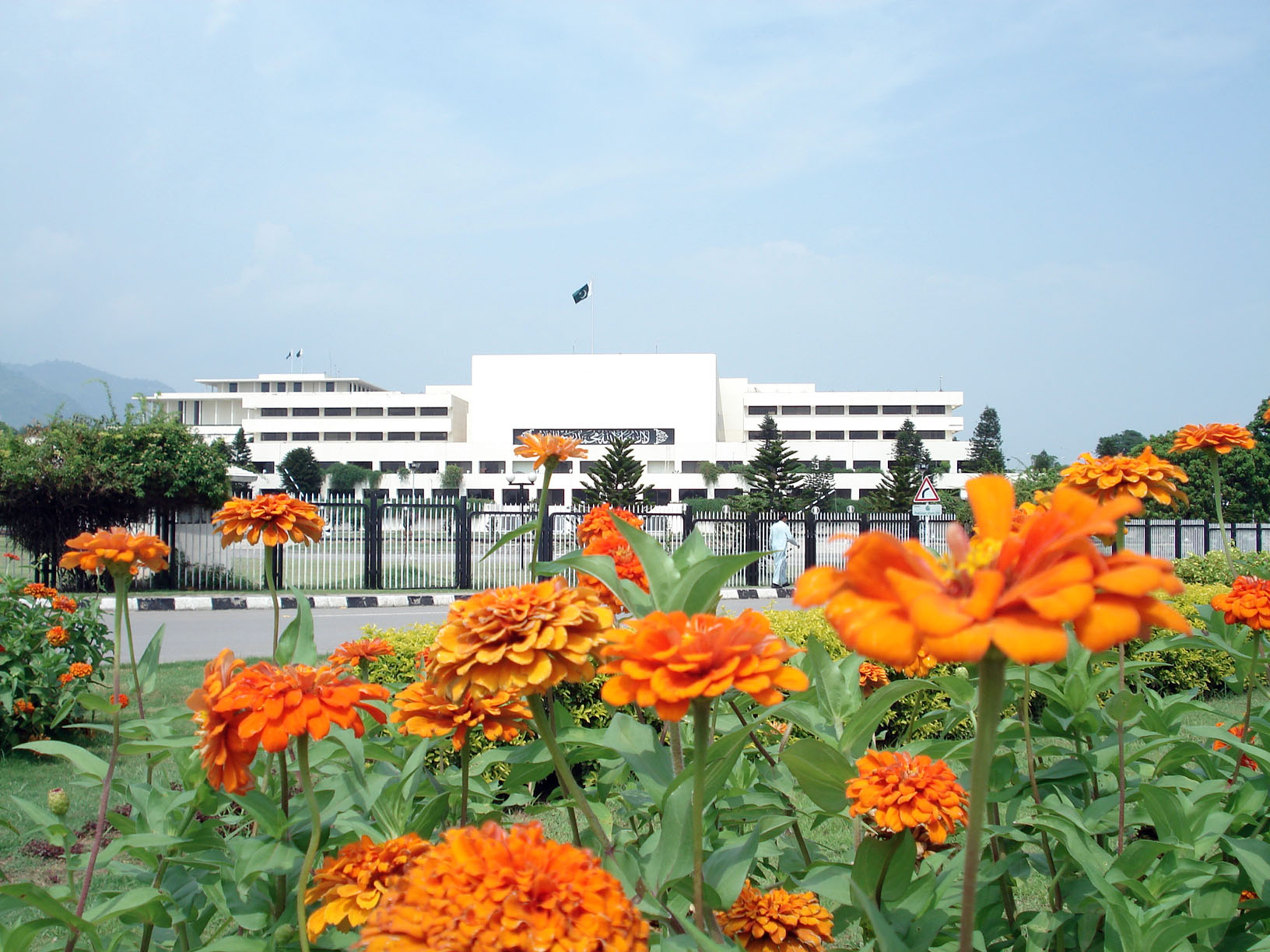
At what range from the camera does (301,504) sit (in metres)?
1.88

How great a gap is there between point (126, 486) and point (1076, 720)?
13.2 metres

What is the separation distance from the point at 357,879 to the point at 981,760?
704 millimetres

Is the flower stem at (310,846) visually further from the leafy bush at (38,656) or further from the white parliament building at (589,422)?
the white parliament building at (589,422)

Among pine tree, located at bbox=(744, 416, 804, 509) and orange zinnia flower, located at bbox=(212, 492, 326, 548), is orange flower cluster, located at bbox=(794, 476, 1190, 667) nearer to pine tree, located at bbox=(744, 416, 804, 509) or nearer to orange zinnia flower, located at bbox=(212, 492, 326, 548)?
orange zinnia flower, located at bbox=(212, 492, 326, 548)

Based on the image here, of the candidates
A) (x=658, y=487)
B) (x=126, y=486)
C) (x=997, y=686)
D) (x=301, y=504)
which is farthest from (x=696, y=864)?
Answer: (x=658, y=487)

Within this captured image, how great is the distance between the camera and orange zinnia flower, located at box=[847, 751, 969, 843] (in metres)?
1.07

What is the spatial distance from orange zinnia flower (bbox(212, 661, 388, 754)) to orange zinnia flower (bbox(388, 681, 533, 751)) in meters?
0.16

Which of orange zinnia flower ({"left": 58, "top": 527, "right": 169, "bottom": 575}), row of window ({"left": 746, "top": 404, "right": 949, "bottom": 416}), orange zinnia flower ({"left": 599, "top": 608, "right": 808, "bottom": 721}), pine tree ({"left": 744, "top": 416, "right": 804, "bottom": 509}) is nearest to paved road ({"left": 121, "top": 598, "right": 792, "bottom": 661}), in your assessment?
orange zinnia flower ({"left": 58, "top": 527, "right": 169, "bottom": 575})

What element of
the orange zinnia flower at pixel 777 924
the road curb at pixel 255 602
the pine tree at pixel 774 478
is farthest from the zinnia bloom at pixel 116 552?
the pine tree at pixel 774 478

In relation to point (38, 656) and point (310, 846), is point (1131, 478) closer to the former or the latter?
point (310, 846)

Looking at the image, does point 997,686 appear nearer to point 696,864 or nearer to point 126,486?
point 696,864

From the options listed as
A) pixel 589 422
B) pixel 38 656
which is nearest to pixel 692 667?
pixel 38 656

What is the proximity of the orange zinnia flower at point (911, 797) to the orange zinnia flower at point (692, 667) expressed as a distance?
1.28ft

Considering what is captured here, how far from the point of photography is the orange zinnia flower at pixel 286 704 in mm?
923
